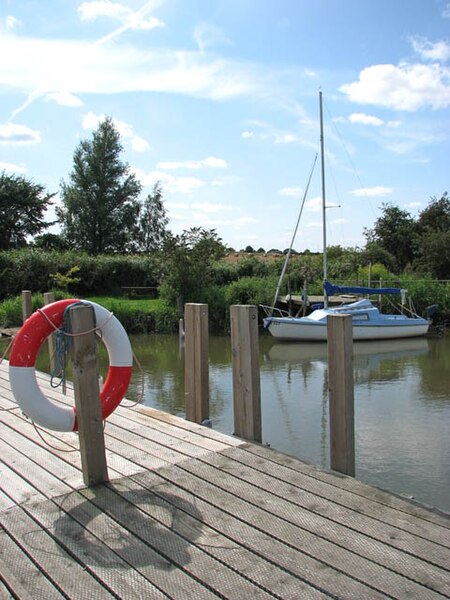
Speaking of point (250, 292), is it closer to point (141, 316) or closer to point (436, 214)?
point (141, 316)

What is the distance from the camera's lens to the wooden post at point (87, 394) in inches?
116

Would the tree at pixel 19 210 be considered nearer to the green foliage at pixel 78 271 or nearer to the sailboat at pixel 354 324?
the green foliage at pixel 78 271

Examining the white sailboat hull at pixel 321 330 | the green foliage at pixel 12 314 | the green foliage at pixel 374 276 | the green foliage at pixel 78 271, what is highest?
the green foliage at pixel 78 271

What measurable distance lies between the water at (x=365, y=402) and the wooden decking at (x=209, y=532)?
0.90 meters

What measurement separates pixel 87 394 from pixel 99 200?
32921 mm

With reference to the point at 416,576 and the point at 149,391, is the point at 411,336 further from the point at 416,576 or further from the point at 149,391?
the point at 416,576

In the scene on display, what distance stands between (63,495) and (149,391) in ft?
20.8

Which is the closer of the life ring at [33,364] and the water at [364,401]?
the life ring at [33,364]

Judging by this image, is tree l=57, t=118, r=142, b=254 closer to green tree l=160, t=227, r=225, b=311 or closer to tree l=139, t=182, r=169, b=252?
tree l=139, t=182, r=169, b=252

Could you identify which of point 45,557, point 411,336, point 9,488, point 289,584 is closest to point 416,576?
point 289,584

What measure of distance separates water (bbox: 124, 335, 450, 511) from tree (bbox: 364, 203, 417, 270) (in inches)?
620

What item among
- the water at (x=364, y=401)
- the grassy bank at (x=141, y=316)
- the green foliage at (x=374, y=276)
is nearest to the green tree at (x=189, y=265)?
the grassy bank at (x=141, y=316)

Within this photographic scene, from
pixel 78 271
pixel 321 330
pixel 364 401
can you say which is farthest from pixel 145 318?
pixel 364 401

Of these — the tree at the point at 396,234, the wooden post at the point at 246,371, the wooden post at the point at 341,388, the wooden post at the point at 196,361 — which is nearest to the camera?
the wooden post at the point at 341,388
